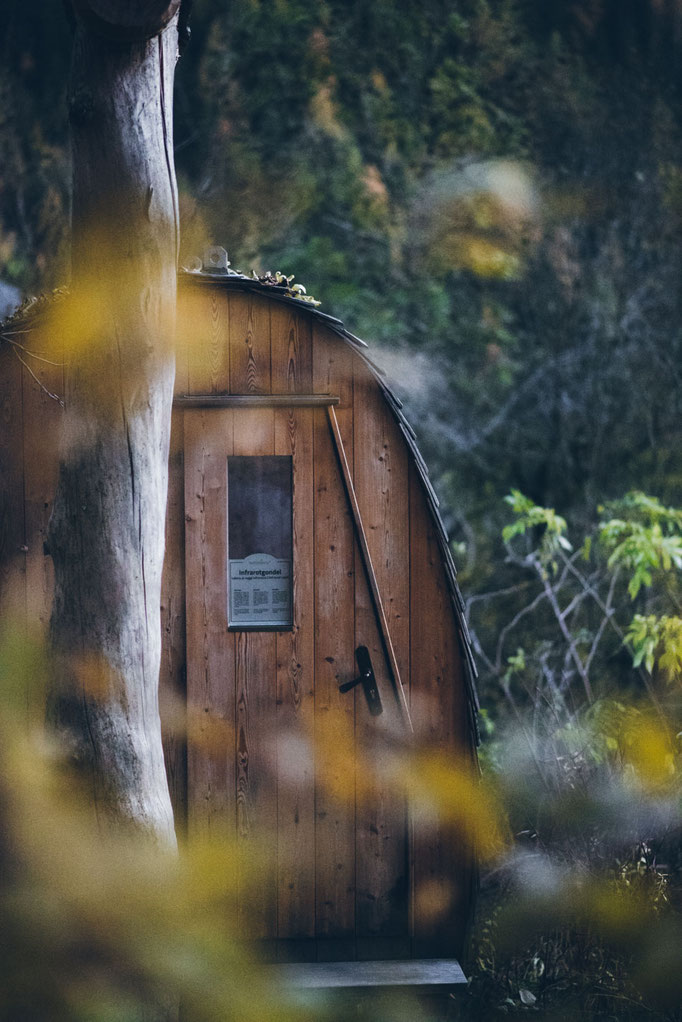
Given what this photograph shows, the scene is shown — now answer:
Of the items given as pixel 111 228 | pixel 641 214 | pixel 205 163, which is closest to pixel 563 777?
pixel 111 228

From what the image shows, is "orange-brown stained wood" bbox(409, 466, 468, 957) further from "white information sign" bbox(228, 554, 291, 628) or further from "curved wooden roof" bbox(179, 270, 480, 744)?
"white information sign" bbox(228, 554, 291, 628)

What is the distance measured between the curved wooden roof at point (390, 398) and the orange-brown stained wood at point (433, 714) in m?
0.05

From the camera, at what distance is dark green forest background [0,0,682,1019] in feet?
24.3

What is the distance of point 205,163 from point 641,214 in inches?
154

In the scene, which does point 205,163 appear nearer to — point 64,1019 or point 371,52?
point 371,52

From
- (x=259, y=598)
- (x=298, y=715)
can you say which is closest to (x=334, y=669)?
(x=298, y=715)

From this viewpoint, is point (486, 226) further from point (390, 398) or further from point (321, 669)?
point (321, 669)

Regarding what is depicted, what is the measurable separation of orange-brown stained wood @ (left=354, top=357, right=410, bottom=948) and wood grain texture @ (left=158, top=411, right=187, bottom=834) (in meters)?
0.80

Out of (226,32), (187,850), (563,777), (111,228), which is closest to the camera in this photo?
(111,228)

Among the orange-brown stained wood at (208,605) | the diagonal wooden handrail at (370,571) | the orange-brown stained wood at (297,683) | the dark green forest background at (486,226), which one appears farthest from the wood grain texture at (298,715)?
the dark green forest background at (486,226)

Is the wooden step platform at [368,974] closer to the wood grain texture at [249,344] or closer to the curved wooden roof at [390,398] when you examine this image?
the curved wooden roof at [390,398]

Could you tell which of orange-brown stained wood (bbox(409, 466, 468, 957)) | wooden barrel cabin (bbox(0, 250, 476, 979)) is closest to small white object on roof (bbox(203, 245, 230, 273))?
wooden barrel cabin (bbox(0, 250, 476, 979))

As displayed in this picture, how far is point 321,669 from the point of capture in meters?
3.96

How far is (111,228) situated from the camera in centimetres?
276
